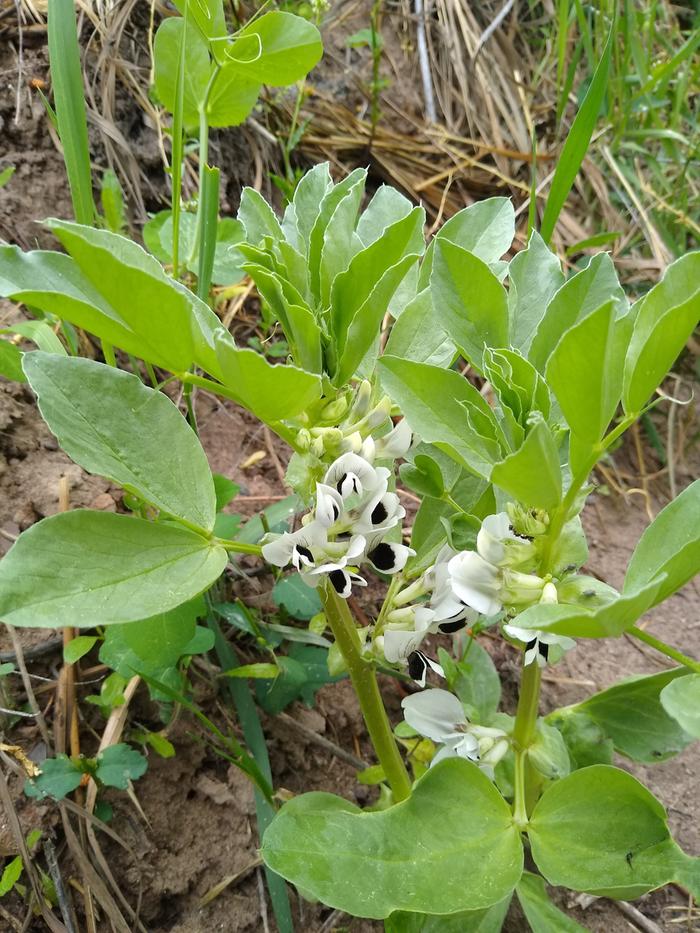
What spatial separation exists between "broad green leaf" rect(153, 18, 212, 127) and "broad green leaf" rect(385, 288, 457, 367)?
0.82 meters

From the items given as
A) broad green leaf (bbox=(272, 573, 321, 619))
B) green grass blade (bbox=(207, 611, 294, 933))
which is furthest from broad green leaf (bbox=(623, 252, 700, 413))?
green grass blade (bbox=(207, 611, 294, 933))

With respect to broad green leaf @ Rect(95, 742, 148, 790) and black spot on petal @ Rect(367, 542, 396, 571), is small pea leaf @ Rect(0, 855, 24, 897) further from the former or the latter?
black spot on petal @ Rect(367, 542, 396, 571)

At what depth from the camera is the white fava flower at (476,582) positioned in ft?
Answer: 2.68

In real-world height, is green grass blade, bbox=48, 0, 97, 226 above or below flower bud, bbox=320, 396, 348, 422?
above

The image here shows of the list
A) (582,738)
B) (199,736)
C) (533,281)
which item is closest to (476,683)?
(582,738)

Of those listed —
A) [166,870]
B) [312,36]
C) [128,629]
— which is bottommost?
[166,870]

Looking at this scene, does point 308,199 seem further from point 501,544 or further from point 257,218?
point 501,544

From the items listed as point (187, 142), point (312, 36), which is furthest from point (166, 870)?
point (187, 142)

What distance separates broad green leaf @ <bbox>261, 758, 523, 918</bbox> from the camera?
2.65ft

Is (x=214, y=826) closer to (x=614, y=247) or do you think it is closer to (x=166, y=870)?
(x=166, y=870)

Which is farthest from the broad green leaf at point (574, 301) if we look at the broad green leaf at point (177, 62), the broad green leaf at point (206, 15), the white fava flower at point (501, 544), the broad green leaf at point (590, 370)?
the broad green leaf at point (177, 62)

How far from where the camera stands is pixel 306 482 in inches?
35.6

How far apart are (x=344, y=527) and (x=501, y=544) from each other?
180 mm

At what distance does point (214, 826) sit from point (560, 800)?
728 millimetres
